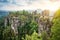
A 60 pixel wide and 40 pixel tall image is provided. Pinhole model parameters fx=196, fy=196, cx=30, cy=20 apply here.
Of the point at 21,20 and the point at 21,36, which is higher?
the point at 21,20

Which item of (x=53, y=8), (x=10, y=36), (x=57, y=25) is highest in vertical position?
(x=53, y=8)

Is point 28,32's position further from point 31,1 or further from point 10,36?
point 31,1

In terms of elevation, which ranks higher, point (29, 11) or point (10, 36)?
point (29, 11)

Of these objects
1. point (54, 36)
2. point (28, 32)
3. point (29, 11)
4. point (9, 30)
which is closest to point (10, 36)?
point (9, 30)

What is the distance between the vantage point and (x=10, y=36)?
7.75 ft

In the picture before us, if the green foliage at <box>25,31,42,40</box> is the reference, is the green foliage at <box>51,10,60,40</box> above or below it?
above

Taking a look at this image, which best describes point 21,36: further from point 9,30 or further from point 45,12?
point 45,12

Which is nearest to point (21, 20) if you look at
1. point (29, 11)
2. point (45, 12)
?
point (29, 11)

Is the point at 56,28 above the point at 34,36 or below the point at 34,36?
above

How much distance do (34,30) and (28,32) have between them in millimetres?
78

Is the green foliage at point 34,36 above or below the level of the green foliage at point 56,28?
below

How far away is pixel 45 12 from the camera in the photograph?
91.1 inches

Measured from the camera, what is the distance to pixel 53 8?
7.59 ft

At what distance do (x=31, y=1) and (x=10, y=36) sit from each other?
49 cm
